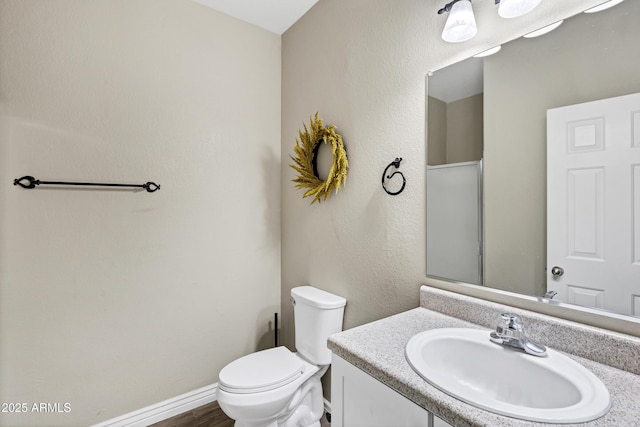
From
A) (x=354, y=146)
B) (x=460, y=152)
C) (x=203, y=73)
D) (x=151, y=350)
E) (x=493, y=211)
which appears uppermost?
(x=203, y=73)

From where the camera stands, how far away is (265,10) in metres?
1.96

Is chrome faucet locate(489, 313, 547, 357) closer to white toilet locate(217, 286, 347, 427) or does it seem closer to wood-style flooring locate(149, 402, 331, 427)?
white toilet locate(217, 286, 347, 427)

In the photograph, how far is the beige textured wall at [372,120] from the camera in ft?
4.21

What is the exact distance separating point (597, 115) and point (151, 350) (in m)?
2.27

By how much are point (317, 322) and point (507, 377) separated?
96 centimetres

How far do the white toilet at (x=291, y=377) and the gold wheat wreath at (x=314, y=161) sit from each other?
62 centimetres

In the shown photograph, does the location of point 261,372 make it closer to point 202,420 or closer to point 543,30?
point 202,420

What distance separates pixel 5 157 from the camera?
1.40 metres

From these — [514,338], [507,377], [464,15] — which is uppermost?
[464,15]

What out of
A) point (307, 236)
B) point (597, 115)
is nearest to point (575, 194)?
point (597, 115)

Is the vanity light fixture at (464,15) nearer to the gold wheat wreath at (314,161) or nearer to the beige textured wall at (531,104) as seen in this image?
the beige textured wall at (531,104)

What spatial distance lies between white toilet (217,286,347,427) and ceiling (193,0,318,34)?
181 cm

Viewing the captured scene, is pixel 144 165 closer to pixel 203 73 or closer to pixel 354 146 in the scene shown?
pixel 203 73

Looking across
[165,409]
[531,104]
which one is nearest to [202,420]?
[165,409]
